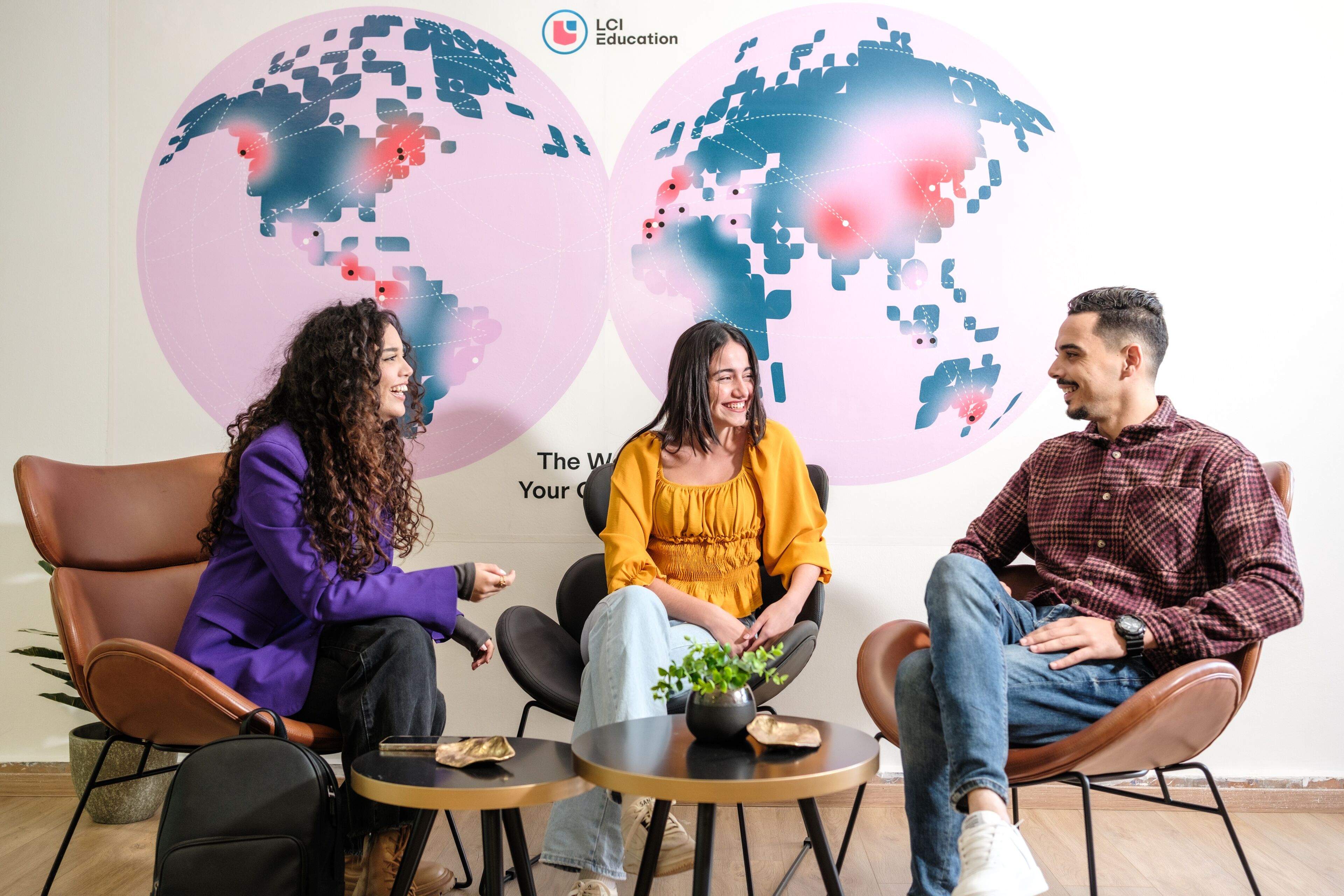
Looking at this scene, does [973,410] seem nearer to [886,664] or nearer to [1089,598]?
[1089,598]

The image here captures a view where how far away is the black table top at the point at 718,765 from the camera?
4.29ft

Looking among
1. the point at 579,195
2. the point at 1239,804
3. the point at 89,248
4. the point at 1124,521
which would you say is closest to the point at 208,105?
the point at 89,248

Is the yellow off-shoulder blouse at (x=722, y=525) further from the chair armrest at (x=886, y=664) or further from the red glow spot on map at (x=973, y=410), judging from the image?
the red glow spot on map at (x=973, y=410)

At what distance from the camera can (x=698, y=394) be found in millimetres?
2465

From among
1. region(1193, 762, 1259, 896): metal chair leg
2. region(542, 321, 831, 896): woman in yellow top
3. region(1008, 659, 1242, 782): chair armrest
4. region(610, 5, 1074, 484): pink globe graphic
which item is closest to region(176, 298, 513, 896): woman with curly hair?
region(542, 321, 831, 896): woman in yellow top

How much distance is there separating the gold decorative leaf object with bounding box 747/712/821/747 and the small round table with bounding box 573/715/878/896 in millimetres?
12

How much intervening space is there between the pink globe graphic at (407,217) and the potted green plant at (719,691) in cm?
148

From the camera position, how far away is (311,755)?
5.48ft

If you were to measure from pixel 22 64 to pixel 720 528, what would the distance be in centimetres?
265

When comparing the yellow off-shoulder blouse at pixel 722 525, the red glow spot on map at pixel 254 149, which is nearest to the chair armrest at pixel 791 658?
the yellow off-shoulder blouse at pixel 722 525

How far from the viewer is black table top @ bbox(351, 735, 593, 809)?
1363 mm

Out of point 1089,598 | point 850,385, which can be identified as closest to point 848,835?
point 1089,598

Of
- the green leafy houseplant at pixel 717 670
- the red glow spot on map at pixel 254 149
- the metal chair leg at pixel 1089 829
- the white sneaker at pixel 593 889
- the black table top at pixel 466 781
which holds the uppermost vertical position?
the red glow spot on map at pixel 254 149

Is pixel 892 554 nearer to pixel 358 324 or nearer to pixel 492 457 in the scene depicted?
pixel 492 457
